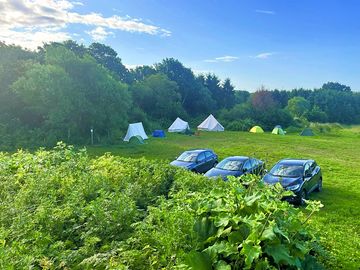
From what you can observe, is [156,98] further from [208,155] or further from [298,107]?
[208,155]

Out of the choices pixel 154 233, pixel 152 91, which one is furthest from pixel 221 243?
pixel 152 91

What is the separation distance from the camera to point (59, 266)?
3283mm

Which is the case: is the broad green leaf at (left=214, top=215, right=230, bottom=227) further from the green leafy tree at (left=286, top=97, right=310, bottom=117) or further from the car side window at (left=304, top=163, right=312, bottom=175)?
the green leafy tree at (left=286, top=97, right=310, bottom=117)

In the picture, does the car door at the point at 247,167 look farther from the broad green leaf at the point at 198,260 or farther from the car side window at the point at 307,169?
the broad green leaf at the point at 198,260

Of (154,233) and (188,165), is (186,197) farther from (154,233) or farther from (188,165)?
(188,165)

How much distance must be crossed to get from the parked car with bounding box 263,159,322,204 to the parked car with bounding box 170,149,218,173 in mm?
3856

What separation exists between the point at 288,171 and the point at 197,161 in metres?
4.57

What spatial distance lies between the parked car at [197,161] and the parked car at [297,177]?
386 cm

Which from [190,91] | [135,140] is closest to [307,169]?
[135,140]

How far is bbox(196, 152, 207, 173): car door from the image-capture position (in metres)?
14.8

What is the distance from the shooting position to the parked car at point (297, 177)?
1074 cm

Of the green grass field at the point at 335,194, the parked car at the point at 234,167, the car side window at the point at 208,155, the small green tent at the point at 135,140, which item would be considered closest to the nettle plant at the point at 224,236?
the green grass field at the point at 335,194

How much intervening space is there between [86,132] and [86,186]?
2273cm

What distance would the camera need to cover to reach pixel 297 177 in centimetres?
1130
